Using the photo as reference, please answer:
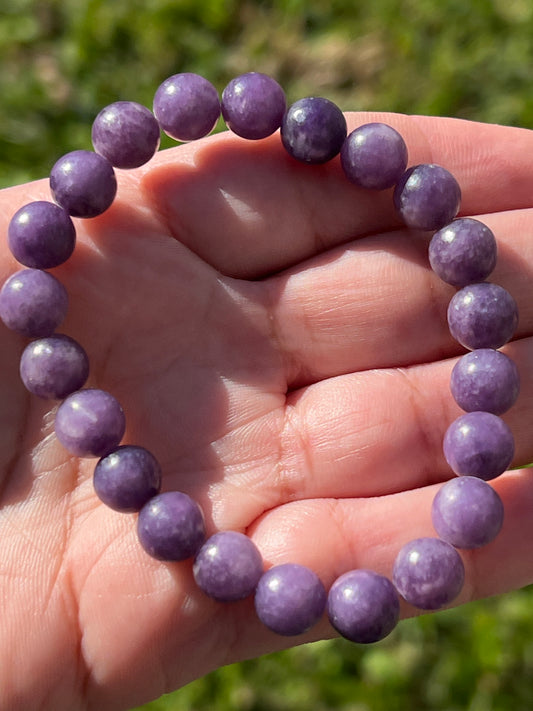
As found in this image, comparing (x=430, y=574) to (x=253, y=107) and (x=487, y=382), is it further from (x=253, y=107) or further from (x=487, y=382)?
(x=253, y=107)

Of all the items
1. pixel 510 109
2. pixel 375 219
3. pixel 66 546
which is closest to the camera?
pixel 66 546

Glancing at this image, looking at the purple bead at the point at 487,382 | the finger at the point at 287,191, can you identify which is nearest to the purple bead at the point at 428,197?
the finger at the point at 287,191

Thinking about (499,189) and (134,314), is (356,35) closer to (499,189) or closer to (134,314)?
(499,189)

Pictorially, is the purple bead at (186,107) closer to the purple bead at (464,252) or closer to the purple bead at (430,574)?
the purple bead at (464,252)

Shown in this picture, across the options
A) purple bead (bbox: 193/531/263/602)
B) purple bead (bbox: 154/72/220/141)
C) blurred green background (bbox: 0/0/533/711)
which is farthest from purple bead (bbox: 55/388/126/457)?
blurred green background (bbox: 0/0/533/711)

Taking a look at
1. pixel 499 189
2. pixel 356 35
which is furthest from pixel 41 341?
pixel 356 35

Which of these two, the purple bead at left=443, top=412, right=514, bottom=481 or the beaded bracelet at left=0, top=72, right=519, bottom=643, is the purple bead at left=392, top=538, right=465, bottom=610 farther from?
the purple bead at left=443, top=412, right=514, bottom=481
